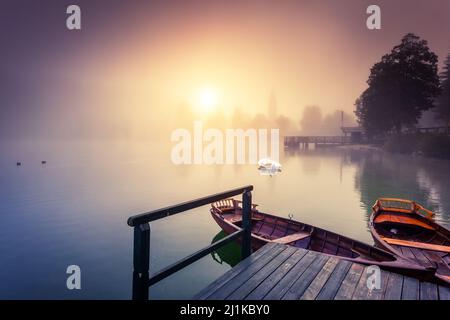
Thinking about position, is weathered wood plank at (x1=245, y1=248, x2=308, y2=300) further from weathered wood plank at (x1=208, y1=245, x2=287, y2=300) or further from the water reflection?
the water reflection

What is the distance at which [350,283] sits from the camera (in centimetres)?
387

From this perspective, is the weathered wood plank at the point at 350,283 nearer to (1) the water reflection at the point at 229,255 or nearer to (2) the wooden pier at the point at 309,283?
(2) the wooden pier at the point at 309,283

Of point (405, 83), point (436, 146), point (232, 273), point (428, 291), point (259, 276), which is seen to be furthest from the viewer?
point (405, 83)

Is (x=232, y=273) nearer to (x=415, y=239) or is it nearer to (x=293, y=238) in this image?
(x=293, y=238)

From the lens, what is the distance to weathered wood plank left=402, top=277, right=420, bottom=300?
3520mm

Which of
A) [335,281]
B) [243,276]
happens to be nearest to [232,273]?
[243,276]

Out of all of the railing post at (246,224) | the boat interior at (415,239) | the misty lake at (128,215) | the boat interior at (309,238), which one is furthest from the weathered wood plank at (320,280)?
the misty lake at (128,215)

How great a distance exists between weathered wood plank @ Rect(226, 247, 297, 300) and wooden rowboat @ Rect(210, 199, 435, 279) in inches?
45.6

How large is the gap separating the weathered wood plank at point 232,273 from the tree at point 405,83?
2248 inches

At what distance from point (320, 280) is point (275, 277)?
0.67 metres

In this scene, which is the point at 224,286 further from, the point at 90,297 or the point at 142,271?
the point at 90,297

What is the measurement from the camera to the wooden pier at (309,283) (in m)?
3.52
